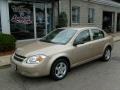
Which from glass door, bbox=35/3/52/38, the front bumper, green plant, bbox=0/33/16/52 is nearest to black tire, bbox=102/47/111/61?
the front bumper

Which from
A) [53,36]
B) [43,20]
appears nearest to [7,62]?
[53,36]

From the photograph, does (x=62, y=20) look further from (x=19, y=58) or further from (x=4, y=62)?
(x=19, y=58)

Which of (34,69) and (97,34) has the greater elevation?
(97,34)

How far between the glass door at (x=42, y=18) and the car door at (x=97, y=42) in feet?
19.6

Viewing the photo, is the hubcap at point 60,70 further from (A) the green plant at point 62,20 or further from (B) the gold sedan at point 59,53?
(A) the green plant at point 62,20

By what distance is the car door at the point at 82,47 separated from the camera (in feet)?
19.7

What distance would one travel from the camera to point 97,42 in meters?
7.01

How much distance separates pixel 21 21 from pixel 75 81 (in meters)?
7.26

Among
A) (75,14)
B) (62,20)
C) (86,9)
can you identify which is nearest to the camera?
(62,20)

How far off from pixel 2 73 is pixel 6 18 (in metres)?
5.36

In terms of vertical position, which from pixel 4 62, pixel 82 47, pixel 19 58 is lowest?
pixel 4 62

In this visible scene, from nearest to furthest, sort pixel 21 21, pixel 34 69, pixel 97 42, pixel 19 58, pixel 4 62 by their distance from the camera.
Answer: pixel 34 69 → pixel 19 58 → pixel 97 42 → pixel 4 62 → pixel 21 21

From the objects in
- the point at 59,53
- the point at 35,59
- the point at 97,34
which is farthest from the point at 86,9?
the point at 35,59

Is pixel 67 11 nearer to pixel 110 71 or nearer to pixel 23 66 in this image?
pixel 110 71
